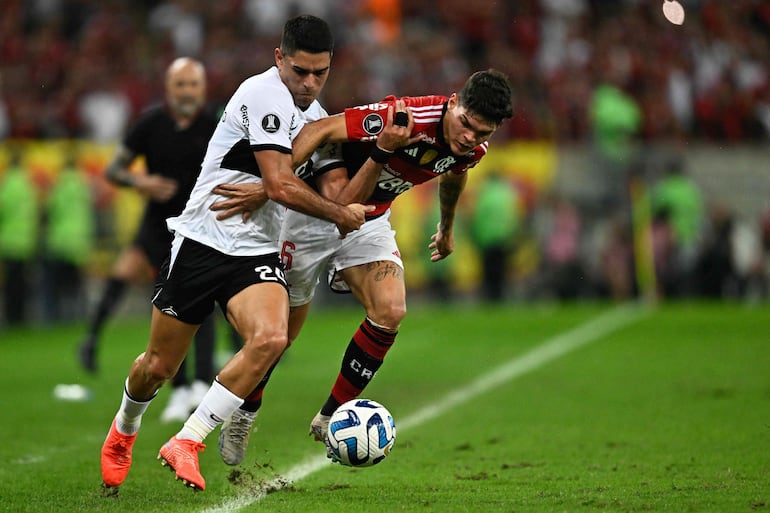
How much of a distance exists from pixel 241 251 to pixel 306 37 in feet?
3.78

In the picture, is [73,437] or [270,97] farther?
[73,437]

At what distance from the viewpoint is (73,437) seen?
30.2ft

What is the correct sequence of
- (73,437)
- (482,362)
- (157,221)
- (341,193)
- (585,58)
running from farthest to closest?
1. (585,58)
2. (482,362)
3. (157,221)
4. (73,437)
5. (341,193)

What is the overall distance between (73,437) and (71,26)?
54.8ft

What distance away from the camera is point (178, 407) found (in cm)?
991

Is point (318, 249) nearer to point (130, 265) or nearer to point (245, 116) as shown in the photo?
point (245, 116)

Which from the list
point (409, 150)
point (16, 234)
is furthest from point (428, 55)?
point (409, 150)

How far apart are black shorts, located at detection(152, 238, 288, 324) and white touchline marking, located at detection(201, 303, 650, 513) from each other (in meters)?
1.00

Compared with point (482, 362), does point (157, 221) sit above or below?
above

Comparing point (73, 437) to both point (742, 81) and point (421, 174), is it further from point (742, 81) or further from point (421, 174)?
point (742, 81)

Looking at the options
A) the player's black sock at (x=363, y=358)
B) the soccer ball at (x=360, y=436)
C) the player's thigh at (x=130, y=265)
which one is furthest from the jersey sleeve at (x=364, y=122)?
the player's thigh at (x=130, y=265)

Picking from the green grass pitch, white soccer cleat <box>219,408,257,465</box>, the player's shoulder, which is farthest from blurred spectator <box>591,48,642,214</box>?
white soccer cleat <box>219,408,257,465</box>

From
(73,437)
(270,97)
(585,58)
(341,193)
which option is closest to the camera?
(270,97)

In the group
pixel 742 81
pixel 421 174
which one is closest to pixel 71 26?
pixel 742 81
